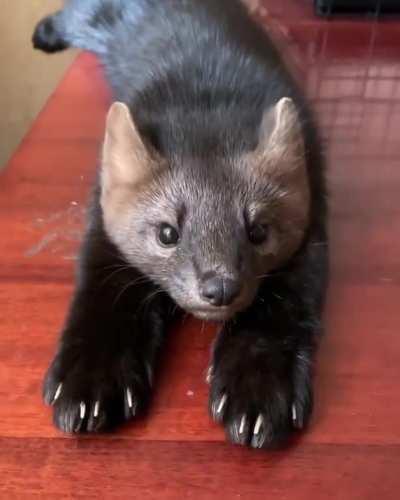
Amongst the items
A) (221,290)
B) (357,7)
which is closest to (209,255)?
(221,290)

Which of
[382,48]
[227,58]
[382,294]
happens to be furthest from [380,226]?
[382,48]

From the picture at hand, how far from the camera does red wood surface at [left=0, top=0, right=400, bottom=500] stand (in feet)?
1.86

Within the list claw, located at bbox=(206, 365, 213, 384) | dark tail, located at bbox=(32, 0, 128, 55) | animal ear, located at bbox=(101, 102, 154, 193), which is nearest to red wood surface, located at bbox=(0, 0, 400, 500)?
claw, located at bbox=(206, 365, 213, 384)

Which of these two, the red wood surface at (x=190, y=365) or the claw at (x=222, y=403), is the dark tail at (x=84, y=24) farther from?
the claw at (x=222, y=403)

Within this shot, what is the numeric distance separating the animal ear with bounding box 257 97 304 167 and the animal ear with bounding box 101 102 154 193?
0.12 metres

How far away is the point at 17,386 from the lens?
650mm

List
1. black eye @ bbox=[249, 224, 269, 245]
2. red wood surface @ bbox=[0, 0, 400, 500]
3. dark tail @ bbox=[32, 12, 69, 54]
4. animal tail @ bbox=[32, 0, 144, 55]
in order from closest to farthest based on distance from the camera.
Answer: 1. red wood surface @ bbox=[0, 0, 400, 500]
2. black eye @ bbox=[249, 224, 269, 245]
3. animal tail @ bbox=[32, 0, 144, 55]
4. dark tail @ bbox=[32, 12, 69, 54]

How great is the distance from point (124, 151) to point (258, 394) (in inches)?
11.4

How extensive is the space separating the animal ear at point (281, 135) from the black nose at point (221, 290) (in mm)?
164

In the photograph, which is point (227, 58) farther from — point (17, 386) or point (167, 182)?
point (17, 386)

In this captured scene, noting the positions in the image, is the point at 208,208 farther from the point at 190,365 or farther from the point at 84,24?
the point at 84,24

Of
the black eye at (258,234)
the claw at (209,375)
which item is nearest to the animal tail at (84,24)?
the black eye at (258,234)

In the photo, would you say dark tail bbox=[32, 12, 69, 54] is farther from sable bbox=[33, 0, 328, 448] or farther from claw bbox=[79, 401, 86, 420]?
claw bbox=[79, 401, 86, 420]

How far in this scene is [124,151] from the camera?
730 mm
